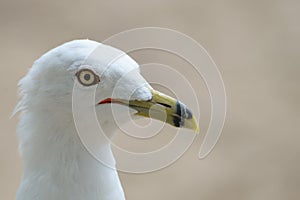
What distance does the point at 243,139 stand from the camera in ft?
16.4

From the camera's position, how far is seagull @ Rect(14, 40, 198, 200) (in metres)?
2.04

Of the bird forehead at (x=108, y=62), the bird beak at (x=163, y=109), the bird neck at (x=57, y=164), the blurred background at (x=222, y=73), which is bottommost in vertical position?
the bird neck at (x=57, y=164)

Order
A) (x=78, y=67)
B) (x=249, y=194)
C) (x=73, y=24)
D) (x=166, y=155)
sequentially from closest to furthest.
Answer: (x=78, y=67)
(x=166, y=155)
(x=249, y=194)
(x=73, y=24)

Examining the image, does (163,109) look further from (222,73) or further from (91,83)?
(222,73)

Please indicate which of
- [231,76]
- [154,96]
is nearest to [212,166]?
[231,76]

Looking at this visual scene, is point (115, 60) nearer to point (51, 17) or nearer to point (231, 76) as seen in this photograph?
point (231, 76)

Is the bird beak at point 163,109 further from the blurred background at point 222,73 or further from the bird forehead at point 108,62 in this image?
the blurred background at point 222,73

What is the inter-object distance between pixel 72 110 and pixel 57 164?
19 cm

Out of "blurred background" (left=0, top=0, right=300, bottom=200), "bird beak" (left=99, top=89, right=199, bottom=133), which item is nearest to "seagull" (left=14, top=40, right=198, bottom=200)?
"bird beak" (left=99, top=89, right=199, bottom=133)

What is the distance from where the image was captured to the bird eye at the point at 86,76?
203 cm

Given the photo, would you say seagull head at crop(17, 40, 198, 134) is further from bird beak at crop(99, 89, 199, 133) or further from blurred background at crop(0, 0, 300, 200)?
blurred background at crop(0, 0, 300, 200)

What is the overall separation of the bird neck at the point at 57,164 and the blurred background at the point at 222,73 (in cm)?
244

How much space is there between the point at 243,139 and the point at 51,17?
2.33m

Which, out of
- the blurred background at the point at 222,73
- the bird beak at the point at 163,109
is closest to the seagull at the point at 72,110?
the bird beak at the point at 163,109
